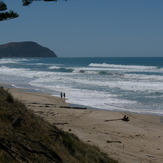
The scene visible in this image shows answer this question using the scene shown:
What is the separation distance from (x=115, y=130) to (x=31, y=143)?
901cm

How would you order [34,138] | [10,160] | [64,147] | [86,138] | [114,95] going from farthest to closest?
[114,95] < [86,138] < [64,147] < [34,138] < [10,160]

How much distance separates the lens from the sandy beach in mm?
11711

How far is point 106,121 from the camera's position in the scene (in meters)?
17.8

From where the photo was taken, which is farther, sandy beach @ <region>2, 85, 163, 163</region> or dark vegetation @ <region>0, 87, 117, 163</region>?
sandy beach @ <region>2, 85, 163, 163</region>

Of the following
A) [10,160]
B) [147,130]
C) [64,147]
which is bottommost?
[147,130]

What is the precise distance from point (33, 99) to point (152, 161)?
15377 mm

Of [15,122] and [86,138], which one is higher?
[15,122]

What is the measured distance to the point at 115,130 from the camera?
15.7 metres

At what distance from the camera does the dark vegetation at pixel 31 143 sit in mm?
6229

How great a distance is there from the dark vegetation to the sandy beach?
232 centimetres

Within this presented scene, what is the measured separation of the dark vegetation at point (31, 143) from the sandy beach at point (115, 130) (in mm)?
2323

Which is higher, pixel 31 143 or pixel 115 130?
pixel 31 143

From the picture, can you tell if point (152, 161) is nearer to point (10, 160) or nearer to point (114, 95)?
point (10, 160)

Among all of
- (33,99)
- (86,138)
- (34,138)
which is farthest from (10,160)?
(33,99)
